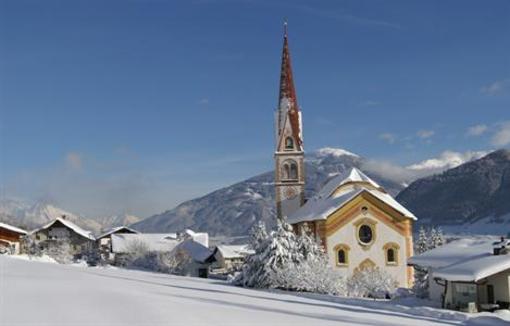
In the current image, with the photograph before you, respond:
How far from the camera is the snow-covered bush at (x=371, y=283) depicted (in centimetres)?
3797

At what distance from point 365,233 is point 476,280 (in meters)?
24.7

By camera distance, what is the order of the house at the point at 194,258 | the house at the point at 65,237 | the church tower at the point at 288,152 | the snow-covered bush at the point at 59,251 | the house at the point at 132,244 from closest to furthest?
1. the church tower at the point at 288,152
2. the snow-covered bush at the point at 59,251
3. the house at the point at 194,258
4. the house at the point at 132,244
5. the house at the point at 65,237

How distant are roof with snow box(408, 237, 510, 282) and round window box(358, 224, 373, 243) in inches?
612

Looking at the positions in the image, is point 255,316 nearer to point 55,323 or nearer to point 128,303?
point 128,303

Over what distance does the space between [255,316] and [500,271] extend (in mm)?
16632

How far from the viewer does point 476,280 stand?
2528 cm

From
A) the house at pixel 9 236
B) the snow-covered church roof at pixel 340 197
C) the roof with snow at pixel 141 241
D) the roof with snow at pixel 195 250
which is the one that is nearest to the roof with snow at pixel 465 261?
the snow-covered church roof at pixel 340 197

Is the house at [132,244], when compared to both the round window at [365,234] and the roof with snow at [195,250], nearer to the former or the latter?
the roof with snow at [195,250]

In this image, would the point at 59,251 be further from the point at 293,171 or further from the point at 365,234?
the point at 365,234

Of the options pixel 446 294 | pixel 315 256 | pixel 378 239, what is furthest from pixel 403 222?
pixel 446 294

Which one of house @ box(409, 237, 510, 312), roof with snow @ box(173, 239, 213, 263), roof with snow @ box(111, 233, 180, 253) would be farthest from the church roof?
roof with snow @ box(111, 233, 180, 253)

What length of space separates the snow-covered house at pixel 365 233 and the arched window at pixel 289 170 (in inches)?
442

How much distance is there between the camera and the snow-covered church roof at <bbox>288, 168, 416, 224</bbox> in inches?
1964

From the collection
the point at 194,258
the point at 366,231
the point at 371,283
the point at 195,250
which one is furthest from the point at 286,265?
the point at 195,250
